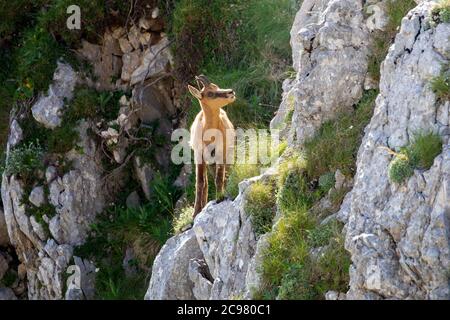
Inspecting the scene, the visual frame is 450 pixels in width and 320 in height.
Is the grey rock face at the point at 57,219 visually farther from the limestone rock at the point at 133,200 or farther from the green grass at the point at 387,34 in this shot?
the green grass at the point at 387,34

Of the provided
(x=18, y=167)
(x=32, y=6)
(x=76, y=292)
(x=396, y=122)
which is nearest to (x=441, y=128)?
(x=396, y=122)

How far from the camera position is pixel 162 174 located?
61.0 ft

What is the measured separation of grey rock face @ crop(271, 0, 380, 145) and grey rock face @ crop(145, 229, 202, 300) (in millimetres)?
1995

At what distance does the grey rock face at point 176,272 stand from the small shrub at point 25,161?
5811 mm

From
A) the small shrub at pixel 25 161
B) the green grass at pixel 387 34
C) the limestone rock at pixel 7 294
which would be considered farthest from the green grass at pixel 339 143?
the limestone rock at pixel 7 294

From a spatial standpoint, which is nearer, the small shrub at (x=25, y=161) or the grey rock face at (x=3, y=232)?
the small shrub at (x=25, y=161)

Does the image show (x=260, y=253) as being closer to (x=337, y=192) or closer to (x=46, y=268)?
(x=337, y=192)

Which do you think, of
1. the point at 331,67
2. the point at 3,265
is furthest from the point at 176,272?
the point at 3,265

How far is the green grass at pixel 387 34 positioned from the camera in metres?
12.4

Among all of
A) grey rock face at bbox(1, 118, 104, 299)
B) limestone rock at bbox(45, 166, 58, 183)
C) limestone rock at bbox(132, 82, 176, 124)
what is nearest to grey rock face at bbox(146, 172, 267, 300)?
grey rock face at bbox(1, 118, 104, 299)

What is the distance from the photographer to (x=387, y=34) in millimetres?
12656

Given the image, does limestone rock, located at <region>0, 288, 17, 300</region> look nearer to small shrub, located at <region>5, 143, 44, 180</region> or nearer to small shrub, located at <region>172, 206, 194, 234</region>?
small shrub, located at <region>5, 143, 44, 180</region>

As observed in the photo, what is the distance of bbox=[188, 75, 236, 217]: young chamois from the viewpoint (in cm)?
1434

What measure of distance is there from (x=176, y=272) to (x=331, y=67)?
3357 millimetres
